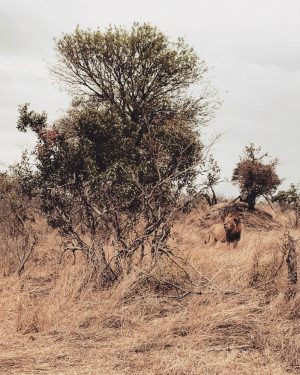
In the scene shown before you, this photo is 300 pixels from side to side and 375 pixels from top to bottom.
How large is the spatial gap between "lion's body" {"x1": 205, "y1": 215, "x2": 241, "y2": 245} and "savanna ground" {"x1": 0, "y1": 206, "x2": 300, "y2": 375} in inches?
286

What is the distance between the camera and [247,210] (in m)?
22.7

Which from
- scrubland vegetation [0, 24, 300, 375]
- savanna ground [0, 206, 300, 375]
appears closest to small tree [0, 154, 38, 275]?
scrubland vegetation [0, 24, 300, 375]

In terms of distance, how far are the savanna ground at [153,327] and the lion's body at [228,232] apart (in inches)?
286

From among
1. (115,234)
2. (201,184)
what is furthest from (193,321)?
(201,184)

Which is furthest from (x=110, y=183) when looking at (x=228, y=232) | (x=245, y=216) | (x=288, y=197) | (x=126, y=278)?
(x=288, y=197)

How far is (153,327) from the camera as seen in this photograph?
19.2 ft

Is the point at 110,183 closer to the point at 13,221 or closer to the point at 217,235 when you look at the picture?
the point at 13,221

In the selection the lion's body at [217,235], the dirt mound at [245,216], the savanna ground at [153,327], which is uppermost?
the dirt mound at [245,216]

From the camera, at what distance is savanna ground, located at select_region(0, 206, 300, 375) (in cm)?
468

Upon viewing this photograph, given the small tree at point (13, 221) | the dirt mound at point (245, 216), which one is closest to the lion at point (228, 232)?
the dirt mound at point (245, 216)

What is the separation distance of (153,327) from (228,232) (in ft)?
34.1

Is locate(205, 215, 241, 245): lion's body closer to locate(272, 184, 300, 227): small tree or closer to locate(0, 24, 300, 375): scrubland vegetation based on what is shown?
locate(0, 24, 300, 375): scrubland vegetation

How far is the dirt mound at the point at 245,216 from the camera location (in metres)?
20.0

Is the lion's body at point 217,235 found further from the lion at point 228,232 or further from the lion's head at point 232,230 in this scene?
the lion's head at point 232,230
